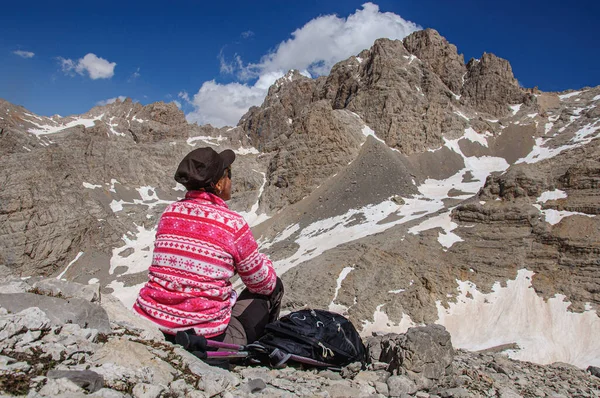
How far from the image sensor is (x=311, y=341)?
4.95 metres

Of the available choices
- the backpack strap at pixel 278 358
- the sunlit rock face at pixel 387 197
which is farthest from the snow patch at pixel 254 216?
the backpack strap at pixel 278 358

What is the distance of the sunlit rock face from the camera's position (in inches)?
928

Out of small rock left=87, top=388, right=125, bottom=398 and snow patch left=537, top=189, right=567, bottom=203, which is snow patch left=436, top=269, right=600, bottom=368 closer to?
snow patch left=537, top=189, right=567, bottom=203

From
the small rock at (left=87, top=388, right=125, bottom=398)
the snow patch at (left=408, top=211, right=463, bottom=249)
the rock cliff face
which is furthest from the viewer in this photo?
the rock cliff face

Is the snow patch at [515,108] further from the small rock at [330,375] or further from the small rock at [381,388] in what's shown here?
the small rock at [330,375]

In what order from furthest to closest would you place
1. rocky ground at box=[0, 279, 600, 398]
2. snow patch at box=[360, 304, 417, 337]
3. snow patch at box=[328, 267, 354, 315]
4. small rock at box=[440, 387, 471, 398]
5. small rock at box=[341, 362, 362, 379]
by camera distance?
snow patch at box=[328, 267, 354, 315] → snow patch at box=[360, 304, 417, 337] → small rock at box=[440, 387, 471, 398] → small rock at box=[341, 362, 362, 379] → rocky ground at box=[0, 279, 600, 398]

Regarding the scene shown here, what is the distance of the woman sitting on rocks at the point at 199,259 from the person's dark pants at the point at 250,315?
141mm

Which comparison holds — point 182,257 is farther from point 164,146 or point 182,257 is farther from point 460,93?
point 164,146

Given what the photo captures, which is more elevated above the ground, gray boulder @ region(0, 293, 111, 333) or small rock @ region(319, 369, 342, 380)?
gray boulder @ region(0, 293, 111, 333)

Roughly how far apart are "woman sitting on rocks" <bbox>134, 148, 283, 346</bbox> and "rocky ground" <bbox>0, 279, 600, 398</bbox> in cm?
27

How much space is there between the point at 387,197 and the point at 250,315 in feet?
154

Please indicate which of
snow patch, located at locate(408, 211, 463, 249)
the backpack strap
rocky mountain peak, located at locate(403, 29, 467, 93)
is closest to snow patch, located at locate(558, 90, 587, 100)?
rocky mountain peak, located at locate(403, 29, 467, 93)

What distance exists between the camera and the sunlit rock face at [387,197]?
77.3 feet

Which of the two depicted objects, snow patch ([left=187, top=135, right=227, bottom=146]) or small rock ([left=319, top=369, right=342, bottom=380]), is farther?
snow patch ([left=187, top=135, right=227, bottom=146])
